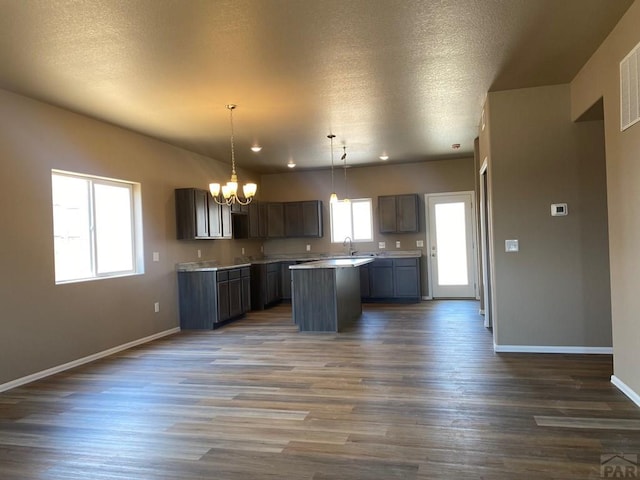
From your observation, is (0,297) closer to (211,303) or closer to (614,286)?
(211,303)

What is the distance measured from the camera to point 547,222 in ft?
14.7

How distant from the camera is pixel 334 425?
2.94m

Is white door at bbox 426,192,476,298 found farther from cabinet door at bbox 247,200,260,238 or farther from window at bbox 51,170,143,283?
window at bbox 51,170,143,283

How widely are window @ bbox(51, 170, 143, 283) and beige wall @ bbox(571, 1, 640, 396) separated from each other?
512 cm

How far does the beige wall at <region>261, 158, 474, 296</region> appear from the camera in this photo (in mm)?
8617

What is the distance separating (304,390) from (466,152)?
19.3ft

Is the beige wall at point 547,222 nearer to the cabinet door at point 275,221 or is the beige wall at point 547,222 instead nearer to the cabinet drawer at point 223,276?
the cabinet drawer at point 223,276

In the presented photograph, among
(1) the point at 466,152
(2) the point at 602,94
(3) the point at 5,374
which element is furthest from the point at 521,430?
(1) the point at 466,152

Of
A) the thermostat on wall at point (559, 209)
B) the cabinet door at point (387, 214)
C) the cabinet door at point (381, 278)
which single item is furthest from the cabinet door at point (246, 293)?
the thermostat on wall at point (559, 209)

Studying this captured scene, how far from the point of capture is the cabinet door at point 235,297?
6.82 m

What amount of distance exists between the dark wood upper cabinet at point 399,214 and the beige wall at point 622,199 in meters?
4.92

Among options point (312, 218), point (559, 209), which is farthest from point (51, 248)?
point (312, 218)

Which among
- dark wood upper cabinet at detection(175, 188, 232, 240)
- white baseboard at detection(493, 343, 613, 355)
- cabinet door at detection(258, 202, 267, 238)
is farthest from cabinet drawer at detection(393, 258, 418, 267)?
white baseboard at detection(493, 343, 613, 355)
